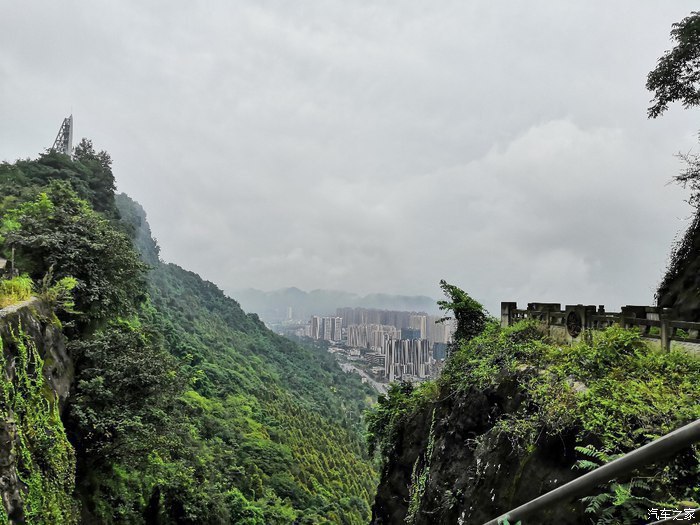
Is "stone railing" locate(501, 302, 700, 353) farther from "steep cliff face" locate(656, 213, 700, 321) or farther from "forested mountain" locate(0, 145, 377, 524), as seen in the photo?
"forested mountain" locate(0, 145, 377, 524)

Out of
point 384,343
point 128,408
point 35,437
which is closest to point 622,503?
point 35,437

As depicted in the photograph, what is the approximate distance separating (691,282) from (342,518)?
87.5 feet

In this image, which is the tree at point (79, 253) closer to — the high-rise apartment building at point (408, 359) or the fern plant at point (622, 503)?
the fern plant at point (622, 503)

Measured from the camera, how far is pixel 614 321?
21.3 feet

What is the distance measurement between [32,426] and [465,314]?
36.4 feet

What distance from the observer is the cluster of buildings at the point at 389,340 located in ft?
284

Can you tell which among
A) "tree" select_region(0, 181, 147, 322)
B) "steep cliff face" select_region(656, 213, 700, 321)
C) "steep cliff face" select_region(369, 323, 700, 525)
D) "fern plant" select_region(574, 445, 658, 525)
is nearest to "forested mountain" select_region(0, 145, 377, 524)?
"tree" select_region(0, 181, 147, 322)

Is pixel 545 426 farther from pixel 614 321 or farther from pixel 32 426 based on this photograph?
pixel 32 426

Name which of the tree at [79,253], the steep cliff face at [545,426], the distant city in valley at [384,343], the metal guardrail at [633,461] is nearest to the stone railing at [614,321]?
the steep cliff face at [545,426]

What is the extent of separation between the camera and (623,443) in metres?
3.57

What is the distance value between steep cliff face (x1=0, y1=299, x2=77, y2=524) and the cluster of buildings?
923 centimetres

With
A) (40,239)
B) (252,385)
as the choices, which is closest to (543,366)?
(40,239)

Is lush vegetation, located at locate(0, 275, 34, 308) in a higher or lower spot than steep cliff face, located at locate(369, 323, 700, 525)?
higher

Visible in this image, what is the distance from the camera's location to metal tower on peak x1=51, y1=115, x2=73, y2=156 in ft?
117
